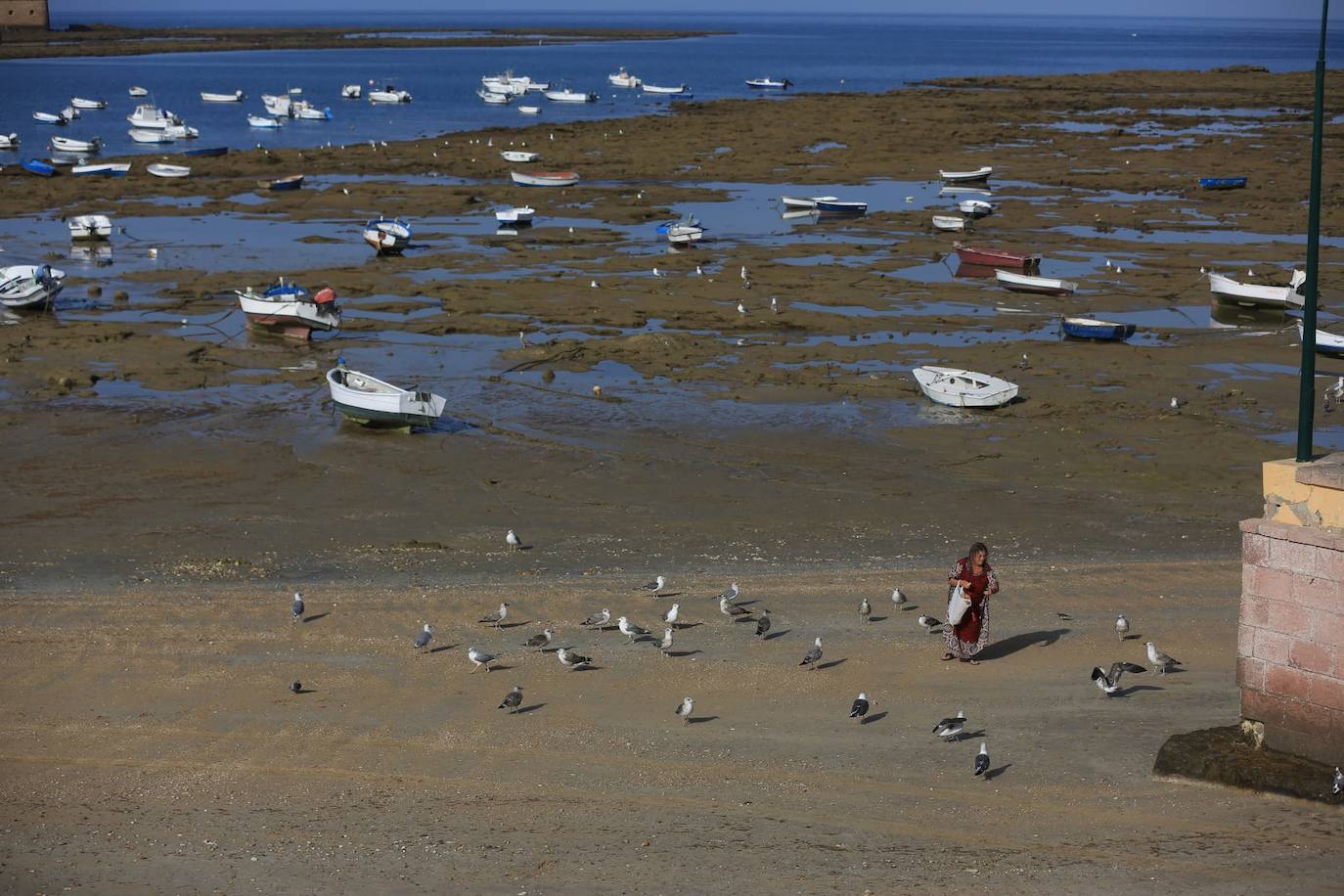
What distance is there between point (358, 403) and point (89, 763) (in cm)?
1331

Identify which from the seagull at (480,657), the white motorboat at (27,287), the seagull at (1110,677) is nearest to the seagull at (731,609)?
the seagull at (480,657)

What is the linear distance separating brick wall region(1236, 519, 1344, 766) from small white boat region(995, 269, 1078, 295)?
88.2 ft

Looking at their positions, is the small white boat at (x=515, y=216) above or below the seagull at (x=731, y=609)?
above

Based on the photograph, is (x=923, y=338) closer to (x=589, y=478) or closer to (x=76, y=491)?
(x=589, y=478)

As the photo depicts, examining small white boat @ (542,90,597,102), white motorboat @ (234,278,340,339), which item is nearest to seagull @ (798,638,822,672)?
white motorboat @ (234,278,340,339)

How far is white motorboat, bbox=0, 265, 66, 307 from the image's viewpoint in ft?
119

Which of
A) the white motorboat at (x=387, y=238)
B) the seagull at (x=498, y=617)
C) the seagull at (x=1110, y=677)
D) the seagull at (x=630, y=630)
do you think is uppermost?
the white motorboat at (x=387, y=238)

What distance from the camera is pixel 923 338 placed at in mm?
34000

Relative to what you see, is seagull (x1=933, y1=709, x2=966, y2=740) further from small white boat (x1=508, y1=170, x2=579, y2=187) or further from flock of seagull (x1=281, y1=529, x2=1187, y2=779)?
small white boat (x1=508, y1=170, x2=579, y2=187)

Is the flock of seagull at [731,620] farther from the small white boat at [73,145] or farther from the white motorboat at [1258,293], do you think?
the small white boat at [73,145]

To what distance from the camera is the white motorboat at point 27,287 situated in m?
36.2

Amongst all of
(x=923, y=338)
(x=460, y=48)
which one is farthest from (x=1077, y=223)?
(x=460, y=48)

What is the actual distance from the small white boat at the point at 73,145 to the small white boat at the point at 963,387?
61.7 meters

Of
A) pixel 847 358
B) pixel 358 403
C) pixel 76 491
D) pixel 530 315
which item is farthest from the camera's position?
pixel 530 315
